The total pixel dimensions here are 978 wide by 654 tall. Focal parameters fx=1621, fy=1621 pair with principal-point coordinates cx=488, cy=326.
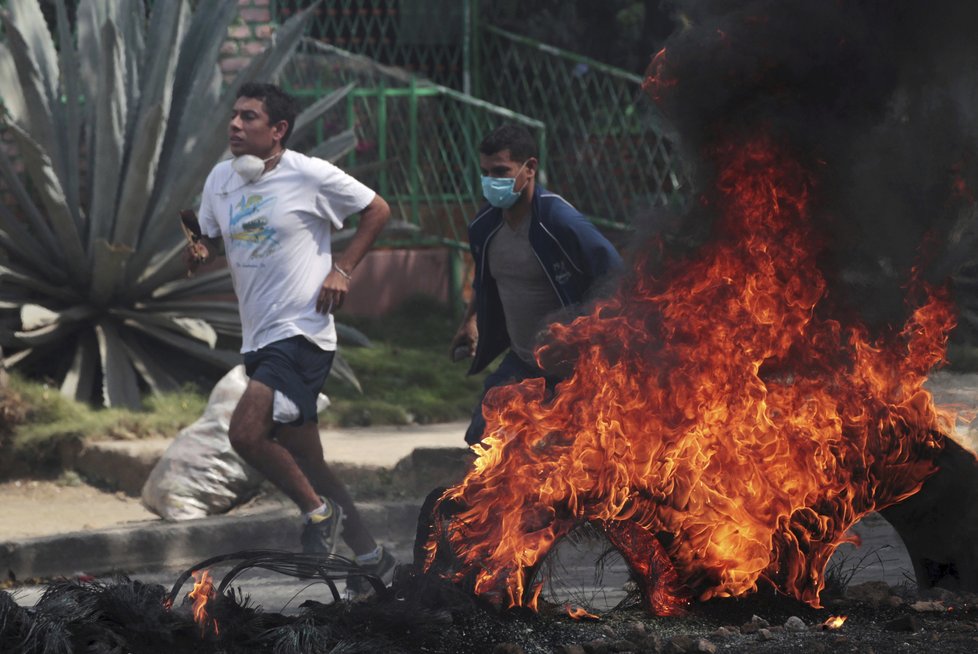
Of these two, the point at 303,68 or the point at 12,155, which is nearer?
the point at 12,155

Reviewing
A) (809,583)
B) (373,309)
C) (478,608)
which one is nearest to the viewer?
(478,608)

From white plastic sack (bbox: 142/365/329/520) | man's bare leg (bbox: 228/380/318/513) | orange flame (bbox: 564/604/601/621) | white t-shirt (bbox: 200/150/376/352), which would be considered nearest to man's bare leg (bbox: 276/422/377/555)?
man's bare leg (bbox: 228/380/318/513)

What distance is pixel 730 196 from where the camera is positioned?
4.61m

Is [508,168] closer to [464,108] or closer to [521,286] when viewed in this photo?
[521,286]

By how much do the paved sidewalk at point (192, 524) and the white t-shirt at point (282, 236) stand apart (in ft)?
4.01

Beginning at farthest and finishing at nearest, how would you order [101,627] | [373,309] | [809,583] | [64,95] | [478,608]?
[373,309] < [64,95] < [809,583] < [478,608] < [101,627]

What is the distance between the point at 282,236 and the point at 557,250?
115cm

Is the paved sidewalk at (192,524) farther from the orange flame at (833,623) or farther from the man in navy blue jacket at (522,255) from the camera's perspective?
the orange flame at (833,623)

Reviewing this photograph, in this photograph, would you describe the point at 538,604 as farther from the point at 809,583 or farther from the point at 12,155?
the point at 12,155

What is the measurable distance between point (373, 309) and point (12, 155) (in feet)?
9.22

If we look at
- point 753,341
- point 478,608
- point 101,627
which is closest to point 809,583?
point 753,341

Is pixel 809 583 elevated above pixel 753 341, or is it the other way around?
pixel 753 341

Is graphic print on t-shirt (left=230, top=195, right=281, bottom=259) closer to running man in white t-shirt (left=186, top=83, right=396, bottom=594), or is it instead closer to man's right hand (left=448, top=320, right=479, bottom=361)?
running man in white t-shirt (left=186, top=83, right=396, bottom=594)

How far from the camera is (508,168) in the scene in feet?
20.0
